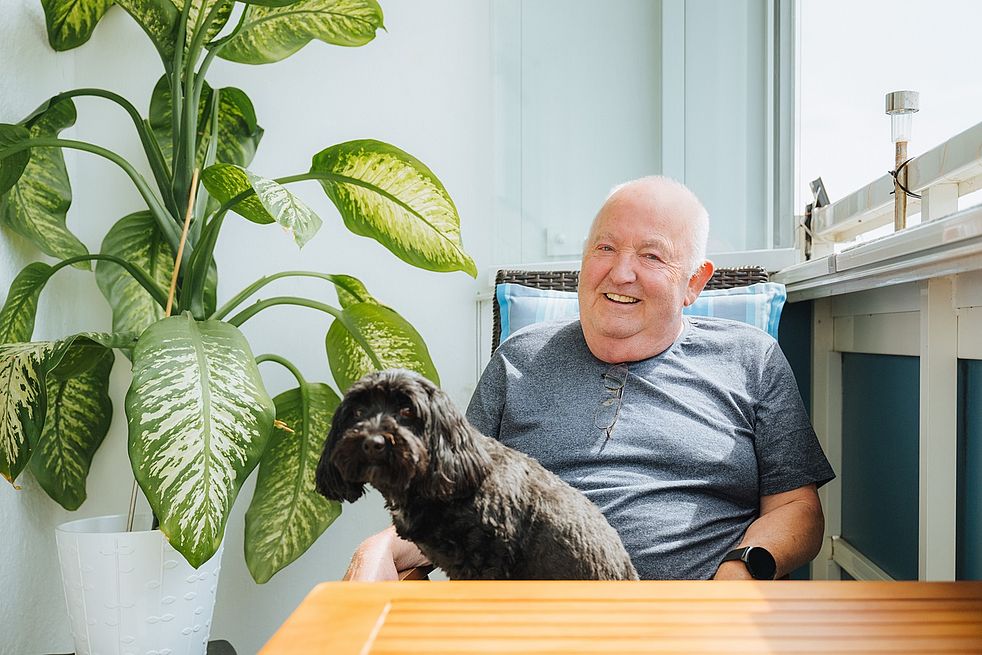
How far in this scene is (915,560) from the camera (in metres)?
1.54

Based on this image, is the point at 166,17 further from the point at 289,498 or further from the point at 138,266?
the point at 289,498

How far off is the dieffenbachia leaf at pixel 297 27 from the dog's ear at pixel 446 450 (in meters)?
1.34

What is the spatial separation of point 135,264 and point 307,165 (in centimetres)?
59

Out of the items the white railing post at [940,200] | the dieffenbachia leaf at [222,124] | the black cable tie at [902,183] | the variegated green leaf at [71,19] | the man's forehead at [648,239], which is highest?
the variegated green leaf at [71,19]

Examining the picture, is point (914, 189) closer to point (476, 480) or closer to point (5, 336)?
point (476, 480)

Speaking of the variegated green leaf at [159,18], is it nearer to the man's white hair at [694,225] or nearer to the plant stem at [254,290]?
the plant stem at [254,290]

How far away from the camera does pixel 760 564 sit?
138 centimetres

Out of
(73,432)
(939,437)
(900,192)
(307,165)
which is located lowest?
(73,432)

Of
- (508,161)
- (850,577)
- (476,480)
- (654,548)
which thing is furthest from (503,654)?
(508,161)

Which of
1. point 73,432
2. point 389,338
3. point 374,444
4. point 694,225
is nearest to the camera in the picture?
point 374,444

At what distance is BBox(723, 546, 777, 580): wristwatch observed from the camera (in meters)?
1.38

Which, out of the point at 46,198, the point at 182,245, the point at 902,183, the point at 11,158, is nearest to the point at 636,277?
the point at 902,183

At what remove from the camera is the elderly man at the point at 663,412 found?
1.48m

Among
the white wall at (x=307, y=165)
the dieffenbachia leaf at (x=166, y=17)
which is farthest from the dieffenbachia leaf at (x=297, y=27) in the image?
the white wall at (x=307, y=165)
